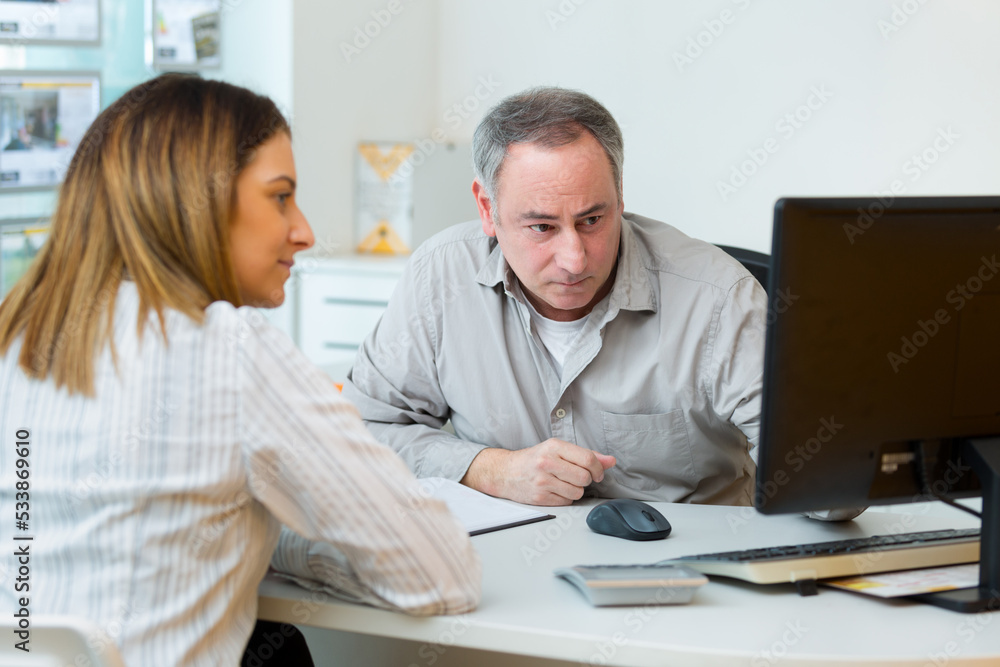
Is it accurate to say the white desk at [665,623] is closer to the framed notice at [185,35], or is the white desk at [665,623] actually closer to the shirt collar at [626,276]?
the shirt collar at [626,276]

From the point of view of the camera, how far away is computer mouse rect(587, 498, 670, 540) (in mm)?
1307

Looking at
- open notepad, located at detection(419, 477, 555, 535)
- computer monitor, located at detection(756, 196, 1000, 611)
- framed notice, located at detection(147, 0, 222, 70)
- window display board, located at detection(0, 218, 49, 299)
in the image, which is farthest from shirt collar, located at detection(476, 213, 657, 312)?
framed notice, located at detection(147, 0, 222, 70)

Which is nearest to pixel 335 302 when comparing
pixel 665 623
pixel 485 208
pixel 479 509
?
pixel 485 208

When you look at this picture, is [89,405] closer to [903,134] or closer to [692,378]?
[692,378]

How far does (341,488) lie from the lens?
39.6 inches

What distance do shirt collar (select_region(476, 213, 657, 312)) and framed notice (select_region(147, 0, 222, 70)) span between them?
2.01 metres

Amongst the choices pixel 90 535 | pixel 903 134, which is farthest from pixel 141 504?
pixel 903 134

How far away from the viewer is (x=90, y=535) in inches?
38.0

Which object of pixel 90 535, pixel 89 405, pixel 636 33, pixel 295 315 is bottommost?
pixel 295 315

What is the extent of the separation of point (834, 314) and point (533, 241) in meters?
0.72

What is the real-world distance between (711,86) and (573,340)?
6.76ft

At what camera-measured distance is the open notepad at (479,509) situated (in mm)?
1365

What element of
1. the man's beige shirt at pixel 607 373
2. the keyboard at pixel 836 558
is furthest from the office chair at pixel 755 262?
the keyboard at pixel 836 558

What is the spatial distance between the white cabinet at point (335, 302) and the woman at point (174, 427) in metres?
2.33
